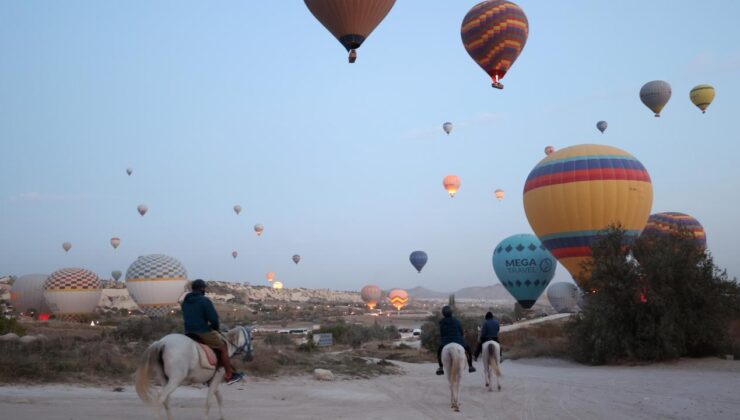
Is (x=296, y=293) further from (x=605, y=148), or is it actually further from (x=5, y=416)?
(x=5, y=416)

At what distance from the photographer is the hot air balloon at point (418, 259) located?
73.8m

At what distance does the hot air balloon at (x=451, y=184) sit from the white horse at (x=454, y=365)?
158ft

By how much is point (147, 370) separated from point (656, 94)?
144ft

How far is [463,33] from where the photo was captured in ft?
111

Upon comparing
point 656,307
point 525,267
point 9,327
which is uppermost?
point 525,267

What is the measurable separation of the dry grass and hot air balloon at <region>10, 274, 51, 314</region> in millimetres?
47905

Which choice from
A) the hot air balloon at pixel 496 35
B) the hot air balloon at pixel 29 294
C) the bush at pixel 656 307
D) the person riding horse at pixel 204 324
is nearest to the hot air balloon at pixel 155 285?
the hot air balloon at pixel 29 294

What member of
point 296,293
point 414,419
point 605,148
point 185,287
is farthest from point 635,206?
point 296,293

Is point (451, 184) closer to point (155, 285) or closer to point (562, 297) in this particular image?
point (562, 297)

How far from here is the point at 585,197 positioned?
3347 cm

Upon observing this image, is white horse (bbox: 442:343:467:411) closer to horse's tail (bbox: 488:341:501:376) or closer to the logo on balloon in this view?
horse's tail (bbox: 488:341:501:376)

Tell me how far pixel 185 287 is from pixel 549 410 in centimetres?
4641

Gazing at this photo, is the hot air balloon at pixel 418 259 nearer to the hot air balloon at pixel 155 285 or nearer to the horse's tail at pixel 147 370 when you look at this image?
the hot air balloon at pixel 155 285

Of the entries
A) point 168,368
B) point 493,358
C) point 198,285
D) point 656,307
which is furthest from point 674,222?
point 168,368
